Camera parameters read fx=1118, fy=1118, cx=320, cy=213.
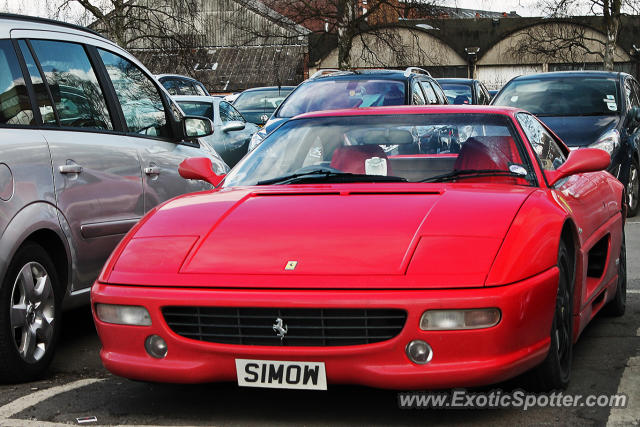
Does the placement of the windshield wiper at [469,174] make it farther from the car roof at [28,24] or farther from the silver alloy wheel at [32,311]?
the car roof at [28,24]

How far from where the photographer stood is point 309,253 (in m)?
4.45

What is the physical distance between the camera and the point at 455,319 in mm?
4168

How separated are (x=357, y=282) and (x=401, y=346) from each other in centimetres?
30

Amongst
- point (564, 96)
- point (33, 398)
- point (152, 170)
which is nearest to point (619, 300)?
point (152, 170)

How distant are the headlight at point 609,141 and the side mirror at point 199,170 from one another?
21.8 ft

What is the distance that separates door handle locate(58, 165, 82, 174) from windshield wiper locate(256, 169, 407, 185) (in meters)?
1.14

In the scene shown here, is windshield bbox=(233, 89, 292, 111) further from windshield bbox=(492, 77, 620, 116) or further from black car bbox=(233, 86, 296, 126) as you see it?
windshield bbox=(492, 77, 620, 116)

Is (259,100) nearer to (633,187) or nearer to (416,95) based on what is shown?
(416,95)

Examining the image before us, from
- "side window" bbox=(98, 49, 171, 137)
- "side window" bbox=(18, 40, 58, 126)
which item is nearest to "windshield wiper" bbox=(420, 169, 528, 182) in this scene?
"side window" bbox=(18, 40, 58, 126)

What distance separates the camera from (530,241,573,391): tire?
183 inches

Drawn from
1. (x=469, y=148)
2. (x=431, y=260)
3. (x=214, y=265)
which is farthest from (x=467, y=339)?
(x=469, y=148)

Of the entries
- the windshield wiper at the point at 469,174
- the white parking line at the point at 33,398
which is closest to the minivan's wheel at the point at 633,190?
the windshield wiper at the point at 469,174

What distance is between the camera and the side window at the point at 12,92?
18.4ft

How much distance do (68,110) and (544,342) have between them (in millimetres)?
3137
